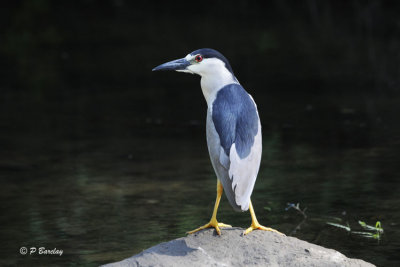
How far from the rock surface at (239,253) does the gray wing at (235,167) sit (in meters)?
0.20

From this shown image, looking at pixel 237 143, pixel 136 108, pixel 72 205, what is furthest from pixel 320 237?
pixel 136 108

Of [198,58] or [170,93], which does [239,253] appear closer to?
[198,58]

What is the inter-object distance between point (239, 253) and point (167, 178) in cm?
306

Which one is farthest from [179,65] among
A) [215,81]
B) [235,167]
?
[235,167]

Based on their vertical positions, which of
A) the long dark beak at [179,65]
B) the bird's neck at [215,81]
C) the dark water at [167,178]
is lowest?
the dark water at [167,178]

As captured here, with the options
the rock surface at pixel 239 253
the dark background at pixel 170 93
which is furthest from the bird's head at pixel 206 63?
the dark background at pixel 170 93

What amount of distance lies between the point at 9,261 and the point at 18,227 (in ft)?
2.44

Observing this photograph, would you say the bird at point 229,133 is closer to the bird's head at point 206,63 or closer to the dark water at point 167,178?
the bird's head at point 206,63

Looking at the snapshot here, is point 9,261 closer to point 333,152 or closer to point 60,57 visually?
point 333,152

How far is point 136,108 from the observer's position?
35.3 ft

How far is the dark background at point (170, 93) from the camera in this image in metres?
7.50

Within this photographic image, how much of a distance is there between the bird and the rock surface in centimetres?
11

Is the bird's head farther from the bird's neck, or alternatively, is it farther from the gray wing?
the gray wing

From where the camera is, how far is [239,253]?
4.55 metres
